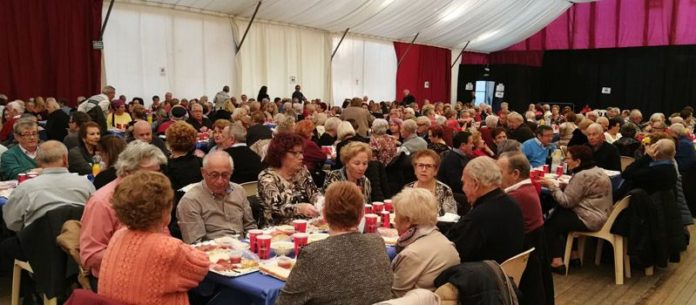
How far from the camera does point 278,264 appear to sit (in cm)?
261

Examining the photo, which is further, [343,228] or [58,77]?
[58,77]

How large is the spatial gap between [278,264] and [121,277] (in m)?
0.78

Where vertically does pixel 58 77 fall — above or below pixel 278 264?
above

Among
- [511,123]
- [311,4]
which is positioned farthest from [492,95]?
[511,123]

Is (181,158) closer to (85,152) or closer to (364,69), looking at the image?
(85,152)

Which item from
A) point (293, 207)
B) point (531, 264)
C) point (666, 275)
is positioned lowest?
point (666, 275)

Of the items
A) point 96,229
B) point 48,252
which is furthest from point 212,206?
point 48,252

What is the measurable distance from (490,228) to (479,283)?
64 centimetres

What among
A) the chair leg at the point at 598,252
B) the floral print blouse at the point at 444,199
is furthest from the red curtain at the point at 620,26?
the floral print blouse at the point at 444,199

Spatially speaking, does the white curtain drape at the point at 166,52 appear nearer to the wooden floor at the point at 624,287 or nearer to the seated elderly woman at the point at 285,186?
the wooden floor at the point at 624,287

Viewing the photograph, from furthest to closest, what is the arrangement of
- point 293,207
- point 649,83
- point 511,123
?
point 649,83 < point 511,123 < point 293,207

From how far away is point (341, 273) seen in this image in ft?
6.69

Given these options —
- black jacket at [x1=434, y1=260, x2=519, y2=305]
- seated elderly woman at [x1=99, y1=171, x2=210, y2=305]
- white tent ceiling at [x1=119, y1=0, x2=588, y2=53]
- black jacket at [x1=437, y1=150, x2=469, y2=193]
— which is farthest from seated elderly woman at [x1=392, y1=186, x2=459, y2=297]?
white tent ceiling at [x1=119, y1=0, x2=588, y2=53]

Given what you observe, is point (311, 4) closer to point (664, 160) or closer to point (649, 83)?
point (664, 160)
